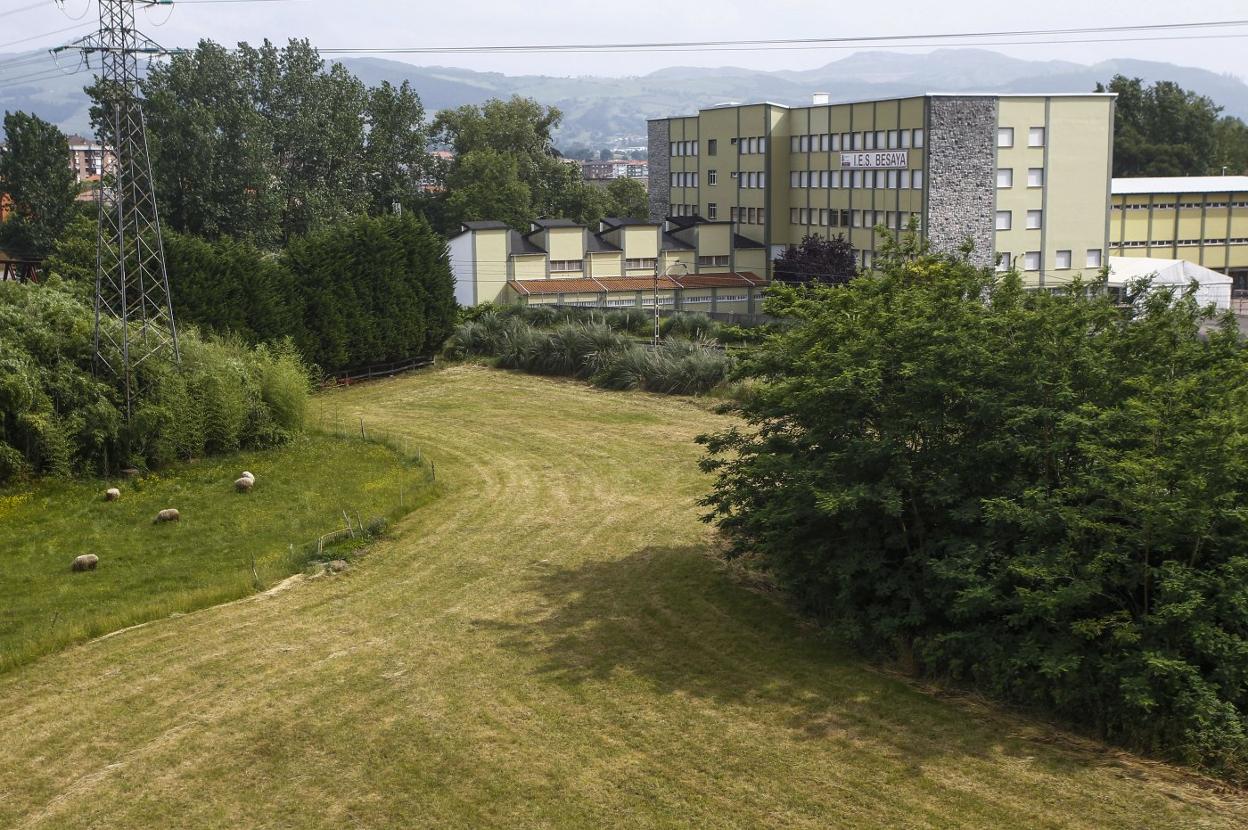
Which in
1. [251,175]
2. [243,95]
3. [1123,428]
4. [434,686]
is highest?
[243,95]

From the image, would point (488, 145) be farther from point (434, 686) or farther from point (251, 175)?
point (434, 686)

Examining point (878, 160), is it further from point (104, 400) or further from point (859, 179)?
point (104, 400)

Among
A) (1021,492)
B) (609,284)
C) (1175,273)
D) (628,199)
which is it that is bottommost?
(1021,492)

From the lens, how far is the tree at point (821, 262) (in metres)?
71.9

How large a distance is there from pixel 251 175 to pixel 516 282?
57.4ft

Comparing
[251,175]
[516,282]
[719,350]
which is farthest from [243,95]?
[719,350]

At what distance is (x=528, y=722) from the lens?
Result: 15453 millimetres

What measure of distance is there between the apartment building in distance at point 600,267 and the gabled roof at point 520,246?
0.06 m

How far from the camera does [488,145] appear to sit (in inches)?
4205

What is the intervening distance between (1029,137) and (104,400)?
198 ft

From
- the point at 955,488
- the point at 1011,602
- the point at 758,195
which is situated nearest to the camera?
the point at 1011,602

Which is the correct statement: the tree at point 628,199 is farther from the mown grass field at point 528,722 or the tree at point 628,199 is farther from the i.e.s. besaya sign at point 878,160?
the mown grass field at point 528,722

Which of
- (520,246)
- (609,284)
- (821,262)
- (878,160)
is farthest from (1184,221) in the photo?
(520,246)

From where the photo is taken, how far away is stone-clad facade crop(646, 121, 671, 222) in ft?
329
